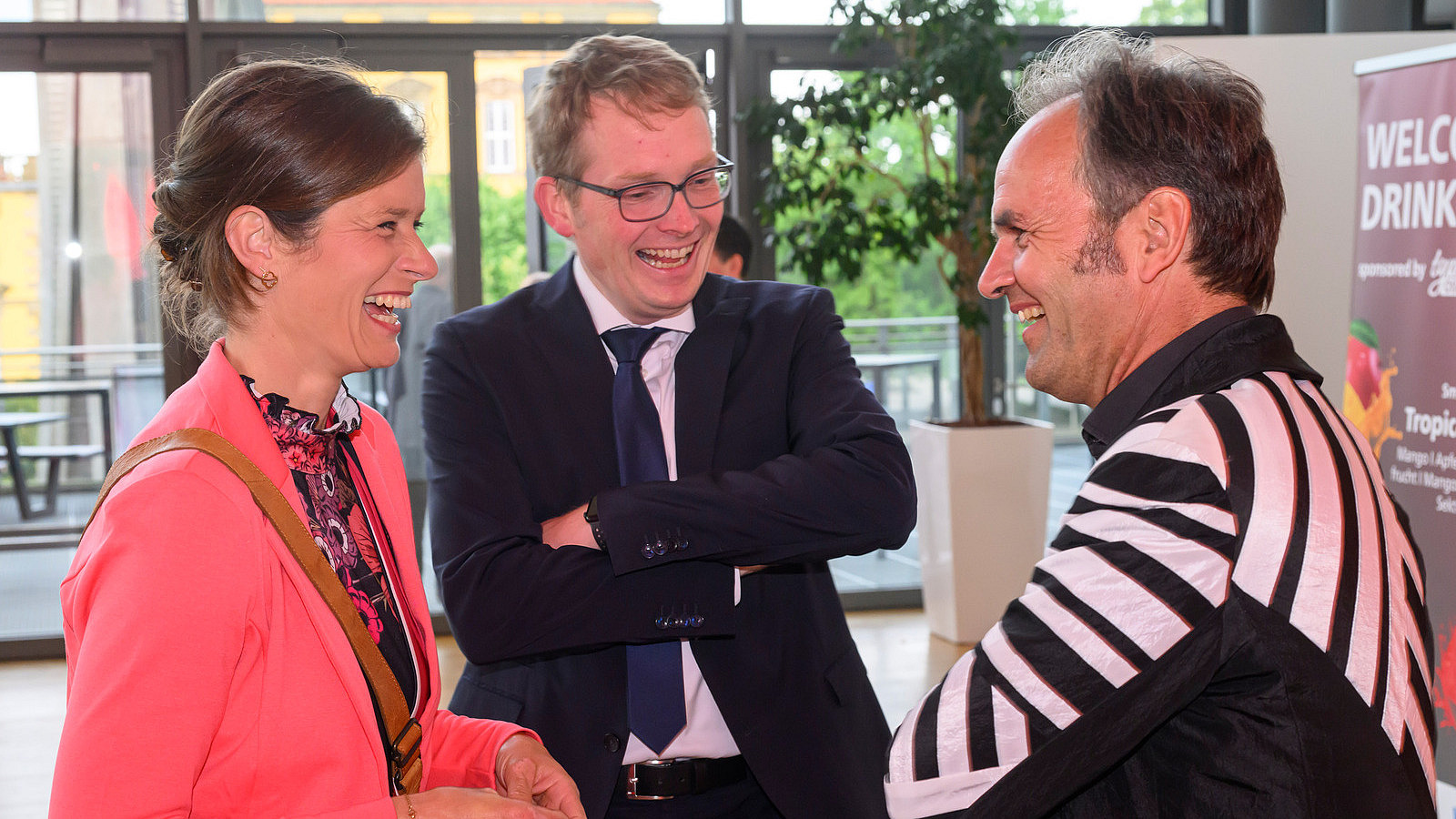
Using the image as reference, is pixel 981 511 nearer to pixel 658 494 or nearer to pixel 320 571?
A: pixel 658 494

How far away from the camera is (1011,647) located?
102 centimetres

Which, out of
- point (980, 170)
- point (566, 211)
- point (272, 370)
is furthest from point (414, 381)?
point (272, 370)

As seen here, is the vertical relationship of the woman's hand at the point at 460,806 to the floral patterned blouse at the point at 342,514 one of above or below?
below

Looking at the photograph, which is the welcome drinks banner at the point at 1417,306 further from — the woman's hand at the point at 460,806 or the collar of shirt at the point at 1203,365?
the woman's hand at the point at 460,806

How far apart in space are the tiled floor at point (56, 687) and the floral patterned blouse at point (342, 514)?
273 centimetres

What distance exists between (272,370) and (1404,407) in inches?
122

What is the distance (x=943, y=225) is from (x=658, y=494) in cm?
395

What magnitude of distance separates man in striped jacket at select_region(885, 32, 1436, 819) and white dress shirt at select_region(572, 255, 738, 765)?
21.9 inches

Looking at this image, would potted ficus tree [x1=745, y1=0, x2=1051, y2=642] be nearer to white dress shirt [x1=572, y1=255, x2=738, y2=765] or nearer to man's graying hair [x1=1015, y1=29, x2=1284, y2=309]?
white dress shirt [x1=572, y1=255, x2=738, y2=765]

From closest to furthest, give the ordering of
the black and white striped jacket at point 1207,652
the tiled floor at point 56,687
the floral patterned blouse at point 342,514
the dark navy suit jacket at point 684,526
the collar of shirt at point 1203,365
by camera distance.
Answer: the black and white striped jacket at point 1207,652 → the collar of shirt at point 1203,365 → the floral patterned blouse at point 342,514 → the dark navy suit jacket at point 684,526 → the tiled floor at point 56,687

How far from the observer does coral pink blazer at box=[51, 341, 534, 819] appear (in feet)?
3.18

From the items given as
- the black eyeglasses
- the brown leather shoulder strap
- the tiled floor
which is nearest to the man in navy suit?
the black eyeglasses

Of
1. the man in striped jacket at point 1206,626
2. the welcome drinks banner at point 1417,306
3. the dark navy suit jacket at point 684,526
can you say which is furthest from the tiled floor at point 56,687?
the man in striped jacket at point 1206,626

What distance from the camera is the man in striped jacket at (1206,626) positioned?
0.96 meters
